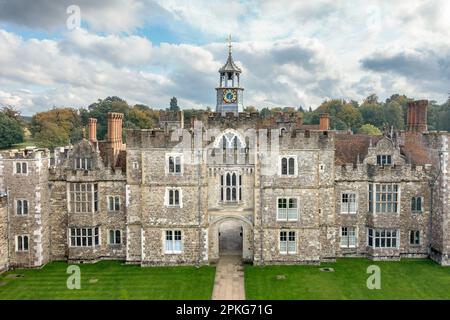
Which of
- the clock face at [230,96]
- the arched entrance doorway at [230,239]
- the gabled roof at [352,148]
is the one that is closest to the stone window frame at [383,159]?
the gabled roof at [352,148]

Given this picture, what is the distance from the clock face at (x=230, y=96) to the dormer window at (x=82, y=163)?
11676 mm

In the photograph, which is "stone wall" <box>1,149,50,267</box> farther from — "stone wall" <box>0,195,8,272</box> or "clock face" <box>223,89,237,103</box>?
"clock face" <box>223,89,237,103</box>

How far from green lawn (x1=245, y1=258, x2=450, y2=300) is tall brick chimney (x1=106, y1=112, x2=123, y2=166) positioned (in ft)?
44.7

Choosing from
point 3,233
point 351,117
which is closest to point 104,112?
point 351,117

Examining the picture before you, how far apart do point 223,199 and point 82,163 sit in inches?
423

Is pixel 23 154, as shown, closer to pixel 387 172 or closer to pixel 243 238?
pixel 243 238

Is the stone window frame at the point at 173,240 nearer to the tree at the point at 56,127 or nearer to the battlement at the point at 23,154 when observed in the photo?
the battlement at the point at 23,154

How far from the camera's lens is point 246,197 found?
28.6 m

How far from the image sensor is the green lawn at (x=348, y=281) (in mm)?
22969

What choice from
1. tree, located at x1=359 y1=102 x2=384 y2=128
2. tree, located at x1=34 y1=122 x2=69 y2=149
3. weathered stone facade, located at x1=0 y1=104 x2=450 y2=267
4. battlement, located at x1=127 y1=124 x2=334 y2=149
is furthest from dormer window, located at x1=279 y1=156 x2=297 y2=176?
tree, located at x1=359 y1=102 x2=384 y2=128

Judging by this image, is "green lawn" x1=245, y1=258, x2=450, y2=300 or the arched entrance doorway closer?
"green lawn" x1=245, y1=258, x2=450, y2=300

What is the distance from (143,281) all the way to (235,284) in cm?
592

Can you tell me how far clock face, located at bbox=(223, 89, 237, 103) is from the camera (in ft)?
106
